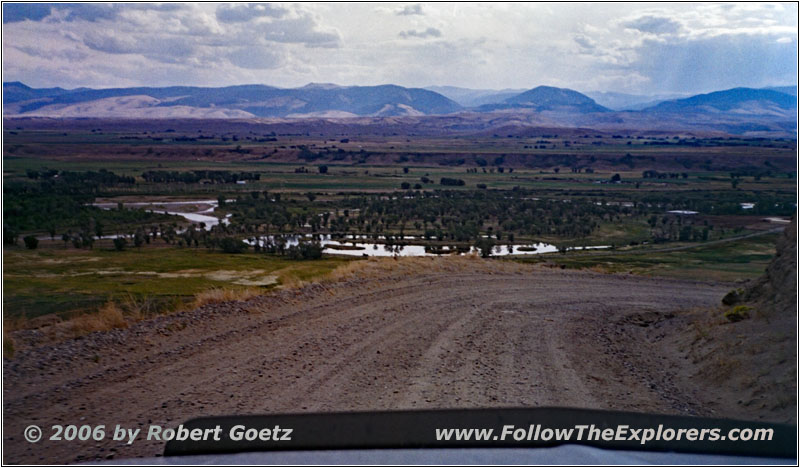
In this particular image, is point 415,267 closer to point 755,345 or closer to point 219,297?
point 219,297

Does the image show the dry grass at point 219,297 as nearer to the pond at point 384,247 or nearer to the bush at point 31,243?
the pond at point 384,247

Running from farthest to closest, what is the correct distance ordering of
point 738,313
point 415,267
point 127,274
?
point 127,274
point 415,267
point 738,313

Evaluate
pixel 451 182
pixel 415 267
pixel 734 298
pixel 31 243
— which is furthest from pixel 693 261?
pixel 451 182

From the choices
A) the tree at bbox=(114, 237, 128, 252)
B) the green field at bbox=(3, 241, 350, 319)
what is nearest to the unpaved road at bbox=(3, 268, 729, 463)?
the green field at bbox=(3, 241, 350, 319)

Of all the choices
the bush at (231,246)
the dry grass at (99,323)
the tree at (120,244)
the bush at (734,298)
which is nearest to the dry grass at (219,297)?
the dry grass at (99,323)

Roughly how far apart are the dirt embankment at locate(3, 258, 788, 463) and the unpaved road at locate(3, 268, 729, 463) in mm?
26

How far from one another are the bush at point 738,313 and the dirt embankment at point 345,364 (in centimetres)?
115

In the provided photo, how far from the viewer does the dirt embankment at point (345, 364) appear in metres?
8.00

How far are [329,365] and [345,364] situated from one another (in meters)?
0.25

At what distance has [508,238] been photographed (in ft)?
148

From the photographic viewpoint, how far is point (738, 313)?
13023 mm

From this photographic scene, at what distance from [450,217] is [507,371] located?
4486 centimetres

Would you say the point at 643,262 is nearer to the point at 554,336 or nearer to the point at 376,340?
the point at 554,336

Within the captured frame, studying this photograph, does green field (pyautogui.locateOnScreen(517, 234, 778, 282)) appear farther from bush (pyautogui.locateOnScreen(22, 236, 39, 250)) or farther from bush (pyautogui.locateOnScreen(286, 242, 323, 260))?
bush (pyautogui.locateOnScreen(22, 236, 39, 250))
